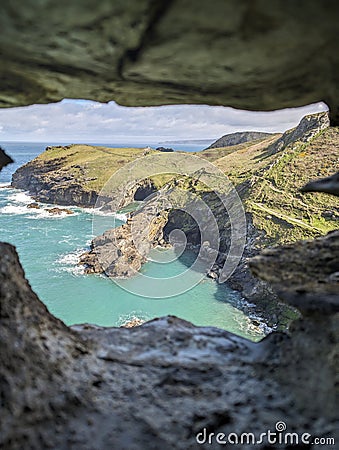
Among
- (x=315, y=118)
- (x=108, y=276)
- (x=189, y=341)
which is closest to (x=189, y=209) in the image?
(x=108, y=276)

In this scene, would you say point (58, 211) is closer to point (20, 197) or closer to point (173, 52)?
point (20, 197)

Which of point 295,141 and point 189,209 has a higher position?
point 295,141

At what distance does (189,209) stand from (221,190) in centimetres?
687

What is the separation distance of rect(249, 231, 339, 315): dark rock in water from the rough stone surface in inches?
24.8

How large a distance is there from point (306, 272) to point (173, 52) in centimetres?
448

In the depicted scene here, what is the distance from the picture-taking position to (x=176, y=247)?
61.1 metres

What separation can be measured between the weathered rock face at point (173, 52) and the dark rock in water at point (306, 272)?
259 centimetres

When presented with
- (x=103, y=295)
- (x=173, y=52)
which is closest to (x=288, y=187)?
(x=103, y=295)

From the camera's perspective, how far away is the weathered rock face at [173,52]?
3.94 meters

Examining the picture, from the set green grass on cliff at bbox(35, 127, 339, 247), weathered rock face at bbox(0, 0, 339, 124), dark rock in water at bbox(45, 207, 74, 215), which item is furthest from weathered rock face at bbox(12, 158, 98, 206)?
weathered rock face at bbox(0, 0, 339, 124)

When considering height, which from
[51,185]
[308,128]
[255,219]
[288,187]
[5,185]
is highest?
[308,128]

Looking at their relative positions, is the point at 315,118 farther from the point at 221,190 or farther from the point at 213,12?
the point at 213,12

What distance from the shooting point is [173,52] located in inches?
192

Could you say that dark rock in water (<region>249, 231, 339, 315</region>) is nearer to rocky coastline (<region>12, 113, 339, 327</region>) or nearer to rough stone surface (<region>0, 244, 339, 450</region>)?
rough stone surface (<region>0, 244, 339, 450</region>)
